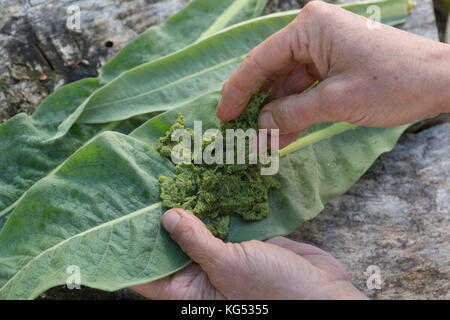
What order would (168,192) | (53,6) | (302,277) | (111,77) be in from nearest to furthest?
(302,277)
(168,192)
(111,77)
(53,6)

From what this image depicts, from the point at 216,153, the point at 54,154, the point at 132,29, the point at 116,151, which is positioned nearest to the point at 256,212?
the point at 216,153

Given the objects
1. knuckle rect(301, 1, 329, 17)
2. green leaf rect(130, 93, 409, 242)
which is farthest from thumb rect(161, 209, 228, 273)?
knuckle rect(301, 1, 329, 17)

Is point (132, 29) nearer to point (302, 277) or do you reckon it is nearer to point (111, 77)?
point (111, 77)

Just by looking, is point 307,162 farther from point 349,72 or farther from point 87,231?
point 87,231

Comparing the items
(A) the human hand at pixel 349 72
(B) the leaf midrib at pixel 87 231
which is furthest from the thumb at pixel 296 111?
(B) the leaf midrib at pixel 87 231

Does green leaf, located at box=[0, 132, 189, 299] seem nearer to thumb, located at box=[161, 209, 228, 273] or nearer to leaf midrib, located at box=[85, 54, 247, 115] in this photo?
thumb, located at box=[161, 209, 228, 273]

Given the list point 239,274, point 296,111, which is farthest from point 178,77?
point 239,274
